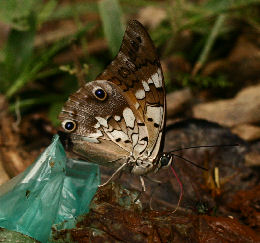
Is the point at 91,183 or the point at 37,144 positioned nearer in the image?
the point at 91,183

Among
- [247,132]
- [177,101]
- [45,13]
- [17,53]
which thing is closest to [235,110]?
[247,132]

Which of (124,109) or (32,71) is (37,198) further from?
(32,71)

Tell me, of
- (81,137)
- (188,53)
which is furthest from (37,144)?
(188,53)

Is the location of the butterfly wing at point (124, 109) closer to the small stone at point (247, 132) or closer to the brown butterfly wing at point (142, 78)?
the brown butterfly wing at point (142, 78)

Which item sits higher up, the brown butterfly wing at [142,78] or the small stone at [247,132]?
the brown butterfly wing at [142,78]

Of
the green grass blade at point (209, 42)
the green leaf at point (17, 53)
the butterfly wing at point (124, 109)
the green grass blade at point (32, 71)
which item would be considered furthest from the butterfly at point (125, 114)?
the green grass blade at point (209, 42)

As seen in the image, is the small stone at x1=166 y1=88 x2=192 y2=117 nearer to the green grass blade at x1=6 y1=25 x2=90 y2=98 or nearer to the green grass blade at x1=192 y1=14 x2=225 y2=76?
the green grass blade at x1=192 y1=14 x2=225 y2=76

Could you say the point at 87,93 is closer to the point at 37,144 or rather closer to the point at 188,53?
the point at 37,144
